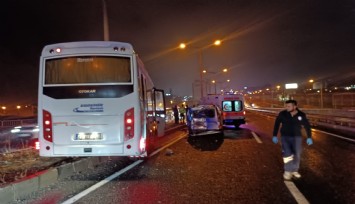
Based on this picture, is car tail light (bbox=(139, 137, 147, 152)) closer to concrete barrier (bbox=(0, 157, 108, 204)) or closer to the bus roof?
concrete barrier (bbox=(0, 157, 108, 204))

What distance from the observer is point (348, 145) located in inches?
579

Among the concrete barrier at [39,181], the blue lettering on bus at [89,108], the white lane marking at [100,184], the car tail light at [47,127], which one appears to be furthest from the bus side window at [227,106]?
the car tail light at [47,127]

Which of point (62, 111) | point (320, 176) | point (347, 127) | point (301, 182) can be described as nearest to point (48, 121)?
point (62, 111)

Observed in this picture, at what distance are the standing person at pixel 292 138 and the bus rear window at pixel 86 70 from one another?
402 centimetres

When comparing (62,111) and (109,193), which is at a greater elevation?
(62,111)

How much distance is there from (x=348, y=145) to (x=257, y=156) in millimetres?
4985

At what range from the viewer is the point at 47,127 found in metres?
9.11

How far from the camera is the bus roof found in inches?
372

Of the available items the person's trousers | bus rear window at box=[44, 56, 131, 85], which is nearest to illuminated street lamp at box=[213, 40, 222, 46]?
bus rear window at box=[44, 56, 131, 85]

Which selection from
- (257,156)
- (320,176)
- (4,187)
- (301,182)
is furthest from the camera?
(257,156)

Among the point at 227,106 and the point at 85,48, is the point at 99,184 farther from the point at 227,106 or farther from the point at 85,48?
the point at 227,106

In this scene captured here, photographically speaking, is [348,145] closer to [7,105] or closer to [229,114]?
[229,114]

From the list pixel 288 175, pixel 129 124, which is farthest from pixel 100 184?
pixel 288 175

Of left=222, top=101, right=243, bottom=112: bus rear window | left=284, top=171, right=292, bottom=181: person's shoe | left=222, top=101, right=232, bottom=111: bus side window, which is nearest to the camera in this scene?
left=284, top=171, right=292, bottom=181: person's shoe
